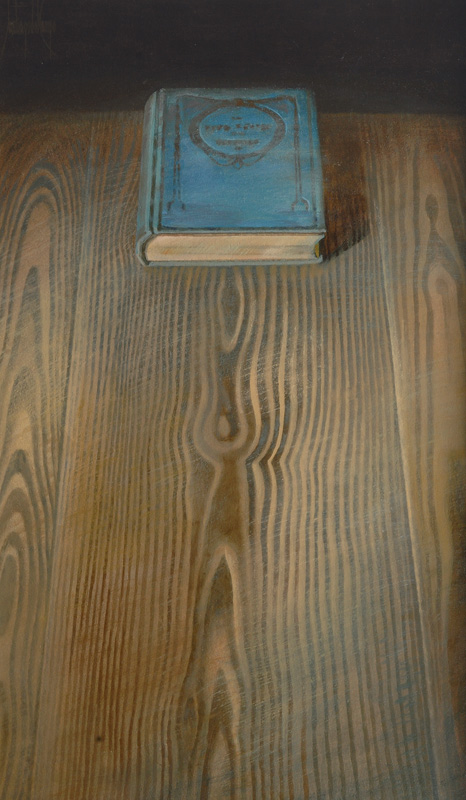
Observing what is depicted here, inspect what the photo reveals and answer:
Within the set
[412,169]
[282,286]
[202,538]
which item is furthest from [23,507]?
[412,169]

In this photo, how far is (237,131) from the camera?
0.77m

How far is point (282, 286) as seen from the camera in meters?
0.79

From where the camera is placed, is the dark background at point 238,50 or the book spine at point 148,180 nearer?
the book spine at point 148,180

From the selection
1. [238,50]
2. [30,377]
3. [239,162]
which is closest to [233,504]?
[30,377]

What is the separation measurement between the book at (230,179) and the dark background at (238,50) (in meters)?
0.15

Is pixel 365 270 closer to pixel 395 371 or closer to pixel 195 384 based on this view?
pixel 395 371

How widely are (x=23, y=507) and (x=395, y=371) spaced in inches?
17.8

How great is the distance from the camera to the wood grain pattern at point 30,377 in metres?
0.70

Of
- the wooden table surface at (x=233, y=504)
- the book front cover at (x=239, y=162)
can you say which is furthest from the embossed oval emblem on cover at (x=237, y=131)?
the wooden table surface at (x=233, y=504)

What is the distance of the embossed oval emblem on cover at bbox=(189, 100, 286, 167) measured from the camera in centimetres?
76

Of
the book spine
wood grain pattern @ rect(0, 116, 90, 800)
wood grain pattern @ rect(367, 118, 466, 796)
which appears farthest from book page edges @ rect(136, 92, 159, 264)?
wood grain pattern @ rect(367, 118, 466, 796)

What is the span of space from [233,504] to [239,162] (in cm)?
39

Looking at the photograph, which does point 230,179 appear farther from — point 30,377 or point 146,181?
point 30,377

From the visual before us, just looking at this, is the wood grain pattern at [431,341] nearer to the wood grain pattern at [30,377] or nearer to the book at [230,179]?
the book at [230,179]
